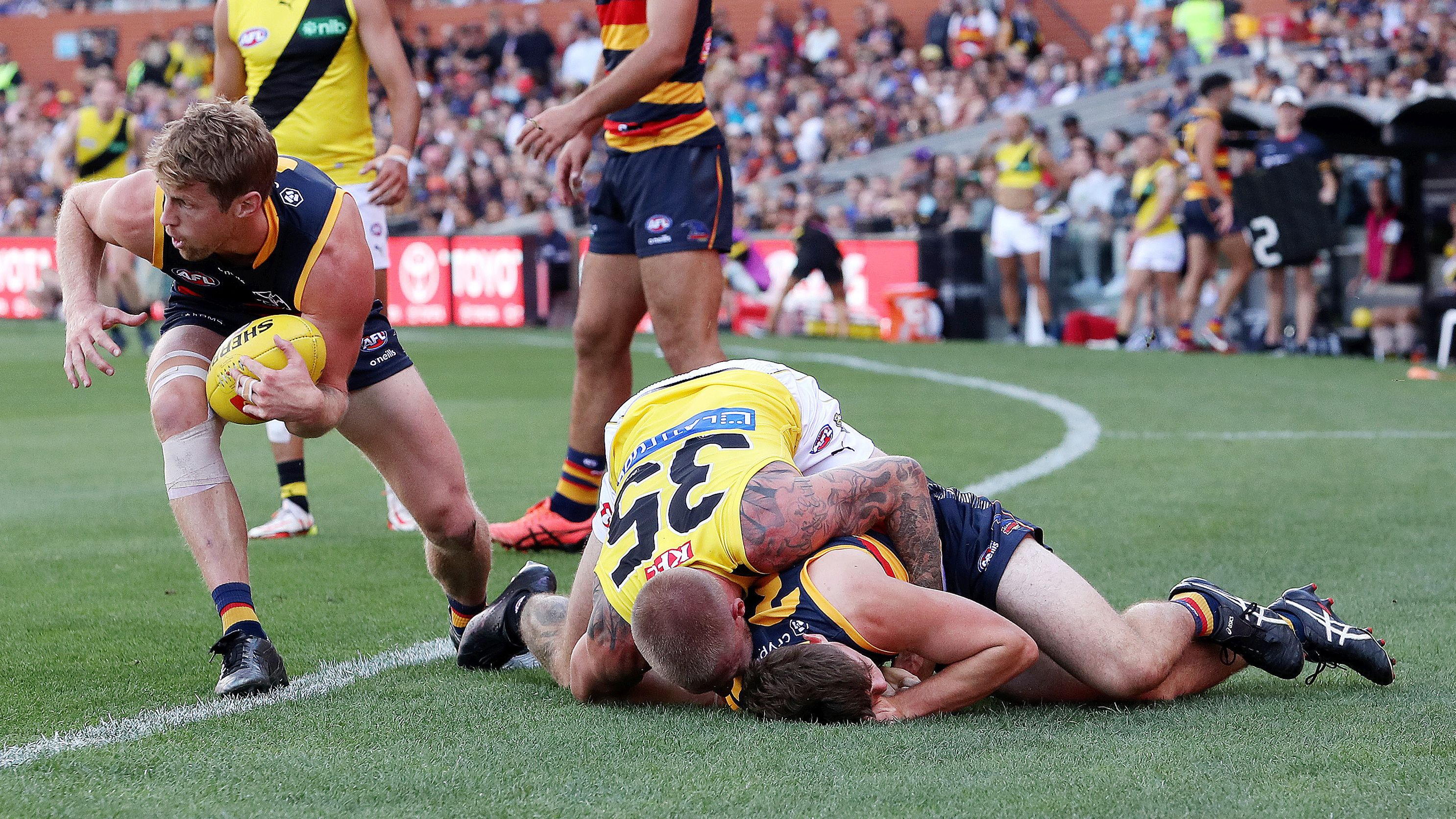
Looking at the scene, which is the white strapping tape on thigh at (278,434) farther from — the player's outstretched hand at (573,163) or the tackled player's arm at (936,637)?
the tackled player's arm at (936,637)

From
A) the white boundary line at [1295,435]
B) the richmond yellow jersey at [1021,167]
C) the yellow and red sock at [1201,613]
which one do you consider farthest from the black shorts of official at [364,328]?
the richmond yellow jersey at [1021,167]

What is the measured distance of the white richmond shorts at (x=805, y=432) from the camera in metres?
4.00

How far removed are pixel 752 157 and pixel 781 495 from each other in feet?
74.8

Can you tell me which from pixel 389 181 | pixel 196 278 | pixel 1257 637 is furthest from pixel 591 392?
pixel 1257 637

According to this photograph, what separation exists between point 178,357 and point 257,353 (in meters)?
0.46

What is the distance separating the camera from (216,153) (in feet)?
12.0

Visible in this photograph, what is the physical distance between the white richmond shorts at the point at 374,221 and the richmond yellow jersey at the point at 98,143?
938cm

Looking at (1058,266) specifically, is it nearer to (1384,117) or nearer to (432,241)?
(1384,117)

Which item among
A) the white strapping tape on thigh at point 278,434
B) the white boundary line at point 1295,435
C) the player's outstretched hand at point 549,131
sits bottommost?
the white boundary line at point 1295,435

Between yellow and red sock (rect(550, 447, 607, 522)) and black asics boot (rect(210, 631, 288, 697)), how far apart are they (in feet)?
7.42

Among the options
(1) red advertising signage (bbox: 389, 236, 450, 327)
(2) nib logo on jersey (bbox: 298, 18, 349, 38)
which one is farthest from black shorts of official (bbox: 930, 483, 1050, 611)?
(1) red advertising signage (bbox: 389, 236, 450, 327)

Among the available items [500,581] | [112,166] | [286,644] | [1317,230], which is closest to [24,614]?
[286,644]

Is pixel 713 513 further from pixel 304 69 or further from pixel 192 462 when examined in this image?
pixel 304 69

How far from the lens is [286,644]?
4484mm
